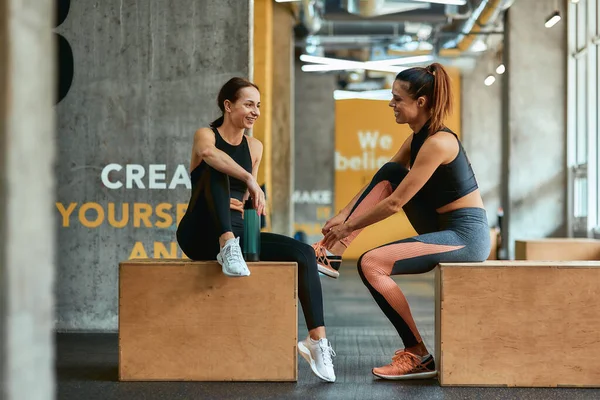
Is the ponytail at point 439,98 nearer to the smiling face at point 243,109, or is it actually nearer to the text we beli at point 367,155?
the smiling face at point 243,109

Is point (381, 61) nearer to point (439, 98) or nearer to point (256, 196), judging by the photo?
point (439, 98)

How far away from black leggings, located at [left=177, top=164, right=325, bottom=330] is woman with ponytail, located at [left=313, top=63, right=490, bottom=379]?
0.18 m

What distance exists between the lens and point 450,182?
11.0ft

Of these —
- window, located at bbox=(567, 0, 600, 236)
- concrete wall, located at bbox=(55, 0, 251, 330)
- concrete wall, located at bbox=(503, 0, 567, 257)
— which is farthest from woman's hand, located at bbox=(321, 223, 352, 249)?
concrete wall, located at bbox=(503, 0, 567, 257)

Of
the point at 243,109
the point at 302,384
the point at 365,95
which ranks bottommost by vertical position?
the point at 302,384

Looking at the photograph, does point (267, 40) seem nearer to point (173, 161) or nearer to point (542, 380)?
point (173, 161)

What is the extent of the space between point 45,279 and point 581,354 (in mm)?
2193

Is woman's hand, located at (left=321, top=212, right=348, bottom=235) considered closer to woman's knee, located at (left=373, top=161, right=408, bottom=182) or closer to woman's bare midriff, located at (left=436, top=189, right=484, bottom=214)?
woman's knee, located at (left=373, top=161, right=408, bottom=182)

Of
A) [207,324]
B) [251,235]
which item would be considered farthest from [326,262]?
[207,324]

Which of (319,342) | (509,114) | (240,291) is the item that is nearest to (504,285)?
(319,342)

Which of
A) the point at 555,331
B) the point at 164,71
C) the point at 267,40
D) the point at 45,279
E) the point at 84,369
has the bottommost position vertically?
the point at 84,369

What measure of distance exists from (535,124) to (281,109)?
3225 millimetres

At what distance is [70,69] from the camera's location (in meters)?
4.70

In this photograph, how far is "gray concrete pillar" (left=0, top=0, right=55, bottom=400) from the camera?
1626 millimetres
